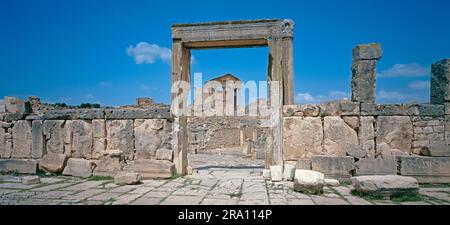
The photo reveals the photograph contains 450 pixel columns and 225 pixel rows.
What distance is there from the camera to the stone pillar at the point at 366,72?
285 inches

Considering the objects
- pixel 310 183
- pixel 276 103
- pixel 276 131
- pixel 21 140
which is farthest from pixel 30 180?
pixel 310 183

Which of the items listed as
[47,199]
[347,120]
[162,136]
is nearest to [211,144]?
[162,136]

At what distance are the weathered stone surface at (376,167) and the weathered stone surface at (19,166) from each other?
27.3 feet

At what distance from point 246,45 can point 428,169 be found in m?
5.18

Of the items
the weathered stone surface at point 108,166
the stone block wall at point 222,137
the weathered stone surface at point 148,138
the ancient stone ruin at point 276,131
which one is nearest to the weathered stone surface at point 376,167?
the ancient stone ruin at point 276,131

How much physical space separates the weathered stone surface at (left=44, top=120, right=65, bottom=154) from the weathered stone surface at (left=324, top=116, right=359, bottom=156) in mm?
7051

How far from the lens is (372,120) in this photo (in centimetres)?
707

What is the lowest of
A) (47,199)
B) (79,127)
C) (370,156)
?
(47,199)

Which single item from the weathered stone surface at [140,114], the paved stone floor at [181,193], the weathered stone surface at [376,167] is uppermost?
the weathered stone surface at [140,114]

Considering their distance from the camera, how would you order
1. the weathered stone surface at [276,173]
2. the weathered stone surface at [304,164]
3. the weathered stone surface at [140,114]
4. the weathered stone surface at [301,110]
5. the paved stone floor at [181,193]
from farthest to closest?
the weathered stone surface at [140,114], the weathered stone surface at [301,110], the weathered stone surface at [304,164], the weathered stone surface at [276,173], the paved stone floor at [181,193]

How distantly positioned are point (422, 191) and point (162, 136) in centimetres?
595

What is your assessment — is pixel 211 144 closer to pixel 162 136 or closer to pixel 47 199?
pixel 162 136

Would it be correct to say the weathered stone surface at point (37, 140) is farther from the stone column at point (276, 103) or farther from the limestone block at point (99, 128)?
the stone column at point (276, 103)
